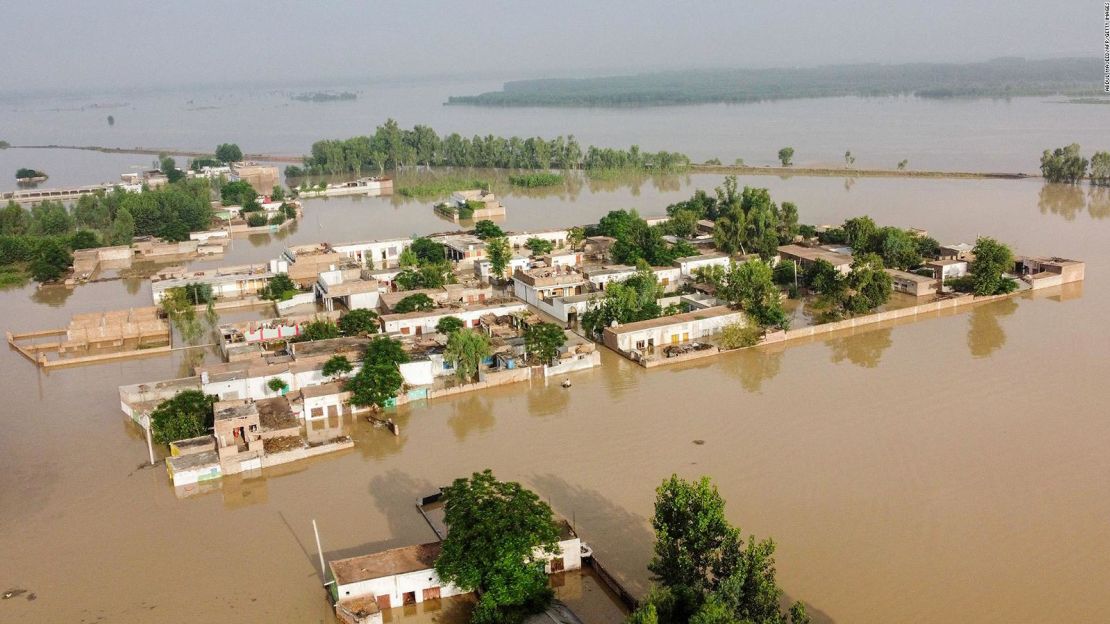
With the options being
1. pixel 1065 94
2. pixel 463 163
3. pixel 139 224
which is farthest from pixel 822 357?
pixel 1065 94

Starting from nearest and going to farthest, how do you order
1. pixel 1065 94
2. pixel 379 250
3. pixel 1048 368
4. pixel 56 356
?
1. pixel 1048 368
2. pixel 56 356
3. pixel 379 250
4. pixel 1065 94

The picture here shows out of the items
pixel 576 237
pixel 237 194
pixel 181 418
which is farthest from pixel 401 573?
pixel 237 194

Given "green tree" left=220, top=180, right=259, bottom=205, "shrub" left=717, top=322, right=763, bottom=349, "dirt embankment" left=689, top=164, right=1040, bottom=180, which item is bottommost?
"shrub" left=717, top=322, right=763, bottom=349

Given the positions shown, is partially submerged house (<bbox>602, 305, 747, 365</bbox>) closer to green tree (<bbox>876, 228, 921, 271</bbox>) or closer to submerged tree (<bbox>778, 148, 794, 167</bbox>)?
green tree (<bbox>876, 228, 921, 271</bbox>)

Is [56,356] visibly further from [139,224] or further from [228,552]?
[139,224]

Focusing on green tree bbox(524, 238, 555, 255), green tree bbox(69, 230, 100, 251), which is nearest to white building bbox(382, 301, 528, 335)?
green tree bbox(524, 238, 555, 255)

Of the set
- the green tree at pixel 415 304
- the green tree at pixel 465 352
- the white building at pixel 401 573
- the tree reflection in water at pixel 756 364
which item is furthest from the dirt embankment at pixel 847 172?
the white building at pixel 401 573

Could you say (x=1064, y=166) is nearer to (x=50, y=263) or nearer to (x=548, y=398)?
(x=548, y=398)
